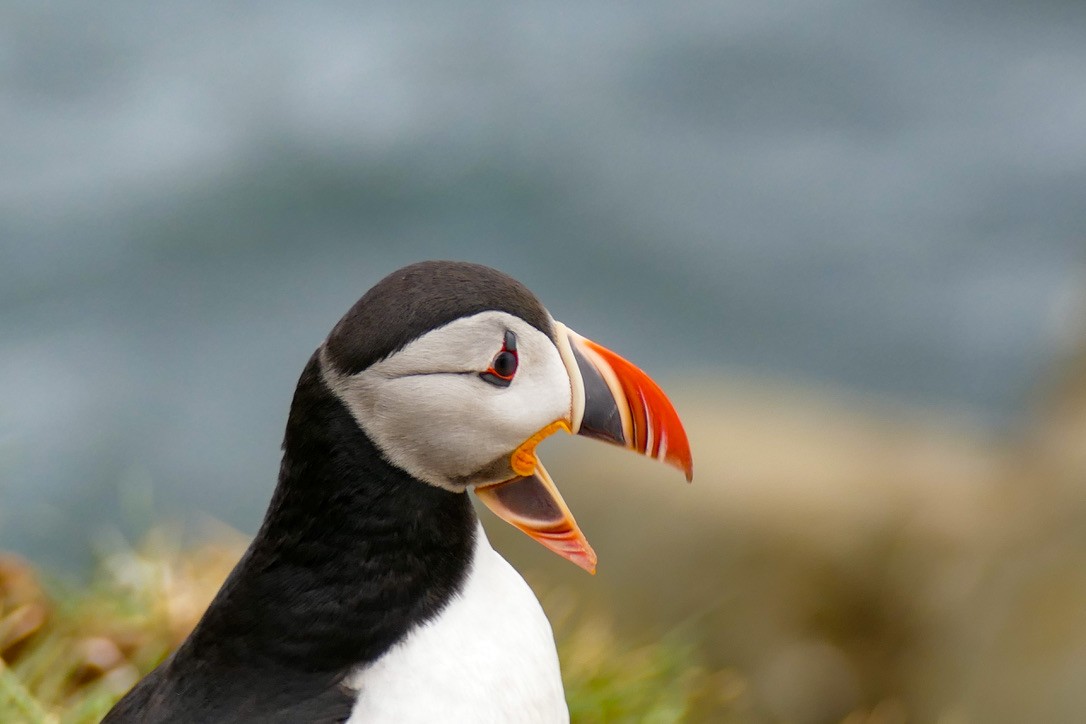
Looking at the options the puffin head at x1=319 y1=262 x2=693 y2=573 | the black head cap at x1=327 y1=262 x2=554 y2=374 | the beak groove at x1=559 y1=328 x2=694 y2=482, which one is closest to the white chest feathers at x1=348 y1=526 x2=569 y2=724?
the puffin head at x1=319 y1=262 x2=693 y2=573

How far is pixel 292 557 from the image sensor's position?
221 centimetres

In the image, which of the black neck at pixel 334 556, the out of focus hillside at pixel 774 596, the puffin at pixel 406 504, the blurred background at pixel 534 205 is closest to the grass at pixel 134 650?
the out of focus hillside at pixel 774 596

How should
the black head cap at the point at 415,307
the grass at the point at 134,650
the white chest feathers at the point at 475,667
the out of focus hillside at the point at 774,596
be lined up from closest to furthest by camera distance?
the black head cap at the point at 415,307 < the white chest feathers at the point at 475,667 < the grass at the point at 134,650 < the out of focus hillside at the point at 774,596

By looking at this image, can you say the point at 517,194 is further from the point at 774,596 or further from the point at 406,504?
the point at 406,504

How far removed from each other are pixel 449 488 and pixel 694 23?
8.45 m

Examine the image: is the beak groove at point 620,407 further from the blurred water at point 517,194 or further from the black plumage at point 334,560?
the blurred water at point 517,194

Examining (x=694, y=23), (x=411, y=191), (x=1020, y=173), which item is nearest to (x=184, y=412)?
(x=411, y=191)

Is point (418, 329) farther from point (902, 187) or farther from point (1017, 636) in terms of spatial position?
point (902, 187)

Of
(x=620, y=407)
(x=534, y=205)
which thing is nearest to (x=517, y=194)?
(x=534, y=205)

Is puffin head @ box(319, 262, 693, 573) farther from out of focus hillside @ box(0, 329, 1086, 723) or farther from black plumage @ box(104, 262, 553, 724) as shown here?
out of focus hillside @ box(0, 329, 1086, 723)

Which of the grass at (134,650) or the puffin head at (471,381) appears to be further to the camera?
the grass at (134,650)

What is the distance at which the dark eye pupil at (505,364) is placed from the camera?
2.07 metres

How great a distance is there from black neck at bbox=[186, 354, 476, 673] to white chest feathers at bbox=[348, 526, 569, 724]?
0.13 ft

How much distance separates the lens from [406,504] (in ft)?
7.07
